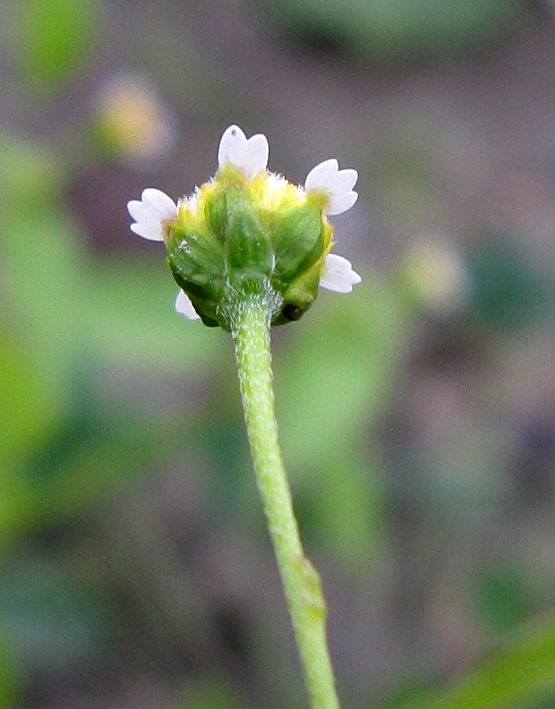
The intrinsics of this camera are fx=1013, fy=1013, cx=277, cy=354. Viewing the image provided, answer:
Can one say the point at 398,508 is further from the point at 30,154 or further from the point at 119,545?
the point at 30,154

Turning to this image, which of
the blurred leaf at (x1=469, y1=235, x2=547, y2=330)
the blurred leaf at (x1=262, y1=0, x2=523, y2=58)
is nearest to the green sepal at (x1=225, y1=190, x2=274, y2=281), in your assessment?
the blurred leaf at (x1=469, y1=235, x2=547, y2=330)

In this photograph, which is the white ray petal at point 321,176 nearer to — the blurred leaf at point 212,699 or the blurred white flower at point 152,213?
the blurred white flower at point 152,213

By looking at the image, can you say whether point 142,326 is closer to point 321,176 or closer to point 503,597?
point 503,597

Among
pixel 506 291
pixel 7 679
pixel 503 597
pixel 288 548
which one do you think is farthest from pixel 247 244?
pixel 506 291

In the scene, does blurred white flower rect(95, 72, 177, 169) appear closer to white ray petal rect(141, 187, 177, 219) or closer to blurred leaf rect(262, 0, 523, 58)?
white ray petal rect(141, 187, 177, 219)

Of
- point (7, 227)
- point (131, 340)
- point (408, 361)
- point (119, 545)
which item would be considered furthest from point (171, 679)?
point (408, 361)
